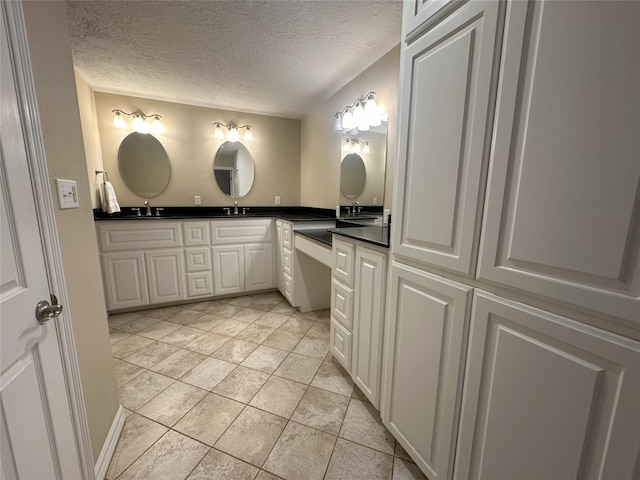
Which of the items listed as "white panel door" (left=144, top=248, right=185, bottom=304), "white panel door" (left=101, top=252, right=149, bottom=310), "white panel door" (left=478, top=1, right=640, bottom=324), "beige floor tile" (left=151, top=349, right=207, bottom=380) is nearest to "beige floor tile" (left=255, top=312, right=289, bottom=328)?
"beige floor tile" (left=151, top=349, right=207, bottom=380)

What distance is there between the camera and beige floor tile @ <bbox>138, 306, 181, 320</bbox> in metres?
2.59

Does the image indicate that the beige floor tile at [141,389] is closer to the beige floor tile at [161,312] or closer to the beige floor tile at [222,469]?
the beige floor tile at [222,469]

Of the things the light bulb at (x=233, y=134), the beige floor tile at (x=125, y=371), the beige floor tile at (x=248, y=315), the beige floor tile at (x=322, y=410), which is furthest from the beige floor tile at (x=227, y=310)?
the light bulb at (x=233, y=134)

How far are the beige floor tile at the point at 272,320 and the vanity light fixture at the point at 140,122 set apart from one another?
2.41 metres

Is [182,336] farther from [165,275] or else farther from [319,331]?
[319,331]

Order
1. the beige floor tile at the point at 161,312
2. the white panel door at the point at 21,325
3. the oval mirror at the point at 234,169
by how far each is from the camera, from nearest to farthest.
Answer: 1. the white panel door at the point at 21,325
2. the beige floor tile at the point at 161,312
3. the oval mirror at the point at 234,169

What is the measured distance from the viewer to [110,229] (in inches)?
94.6

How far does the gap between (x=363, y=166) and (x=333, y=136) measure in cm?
69

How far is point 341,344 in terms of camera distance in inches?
64.8

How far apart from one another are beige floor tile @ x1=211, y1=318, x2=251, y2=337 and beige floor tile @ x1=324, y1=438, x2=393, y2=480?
1.35 m

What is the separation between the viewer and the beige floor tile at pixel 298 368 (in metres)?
1.69

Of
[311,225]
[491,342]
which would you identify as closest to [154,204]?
[311,225]

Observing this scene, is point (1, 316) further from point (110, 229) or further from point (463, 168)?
point (110, 229)

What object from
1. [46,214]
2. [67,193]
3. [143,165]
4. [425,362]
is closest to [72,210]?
[67,193]
